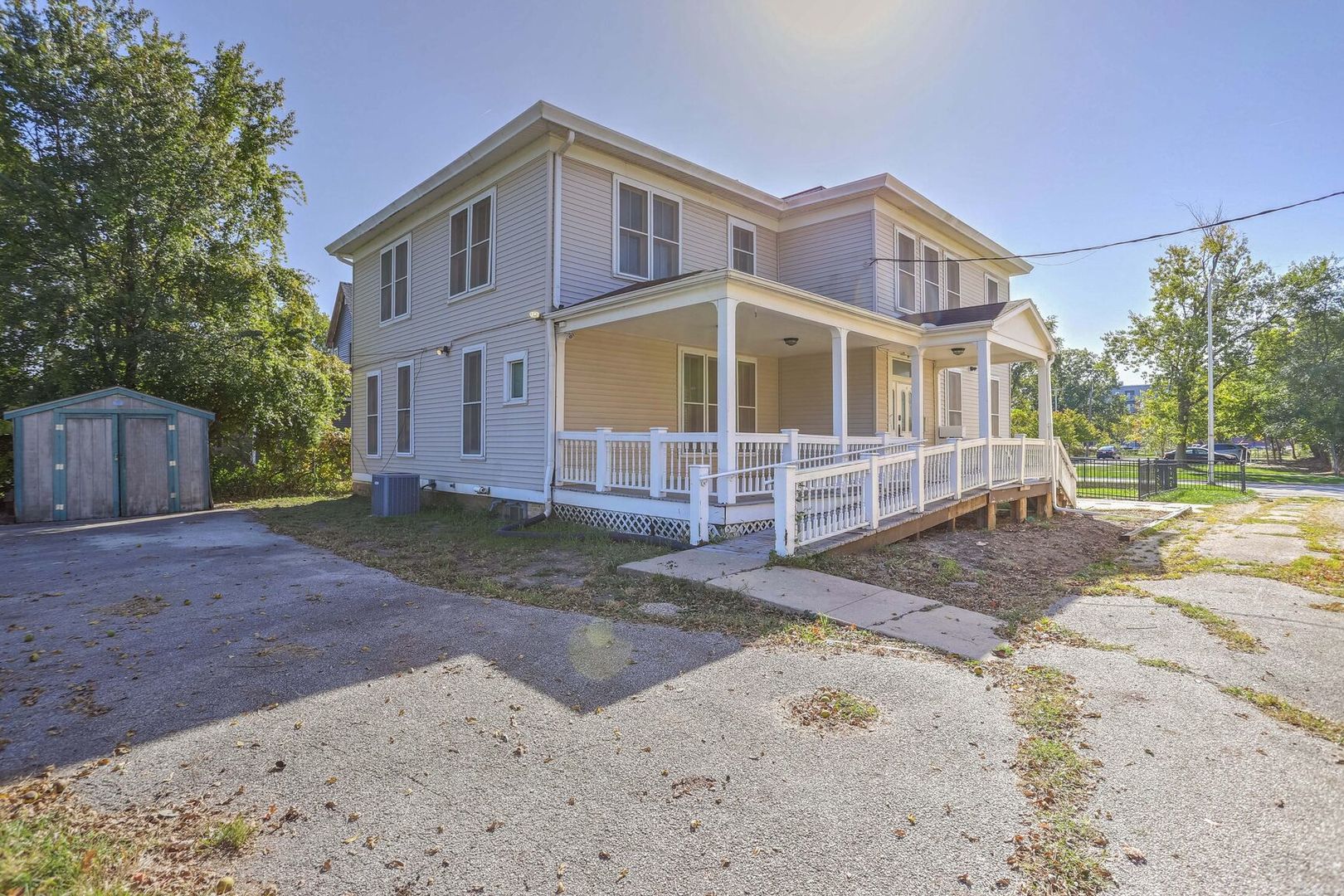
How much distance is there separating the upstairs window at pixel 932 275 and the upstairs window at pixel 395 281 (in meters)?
11.6

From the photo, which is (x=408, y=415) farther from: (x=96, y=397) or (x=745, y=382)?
(x=745, y=382)

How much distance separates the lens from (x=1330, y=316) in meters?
28.4

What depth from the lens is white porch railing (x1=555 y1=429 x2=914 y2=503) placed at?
8.51 m

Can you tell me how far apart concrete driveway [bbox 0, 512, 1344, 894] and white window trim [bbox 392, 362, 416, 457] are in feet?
30.0

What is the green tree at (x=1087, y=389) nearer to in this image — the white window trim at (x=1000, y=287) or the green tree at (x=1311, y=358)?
the green tree at (x=1311, y=358)

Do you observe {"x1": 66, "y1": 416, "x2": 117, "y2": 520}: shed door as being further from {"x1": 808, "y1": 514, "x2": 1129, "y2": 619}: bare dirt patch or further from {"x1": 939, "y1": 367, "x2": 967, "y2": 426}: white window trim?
{"x1": 939, "y1": 367, "x2": 967, "y2": 426}: white window trim

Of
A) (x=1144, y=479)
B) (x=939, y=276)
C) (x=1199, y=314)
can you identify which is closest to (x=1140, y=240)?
(x=939, y=276)

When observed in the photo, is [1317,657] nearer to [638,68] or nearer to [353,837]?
[353,837]

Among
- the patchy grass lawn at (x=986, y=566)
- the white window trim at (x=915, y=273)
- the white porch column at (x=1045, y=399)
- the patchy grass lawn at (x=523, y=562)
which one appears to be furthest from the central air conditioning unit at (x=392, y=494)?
the white porch column at (x=1045, y=399)

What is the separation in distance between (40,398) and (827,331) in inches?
594

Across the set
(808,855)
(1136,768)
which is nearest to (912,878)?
(808,855)

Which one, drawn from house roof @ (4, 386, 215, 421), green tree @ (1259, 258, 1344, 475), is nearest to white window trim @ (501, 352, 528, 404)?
house roof @ (4, 386, 215, 421)

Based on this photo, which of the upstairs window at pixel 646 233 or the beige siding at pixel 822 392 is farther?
the beige siding at pixel 822 392

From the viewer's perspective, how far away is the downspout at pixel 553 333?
10.2 meters
